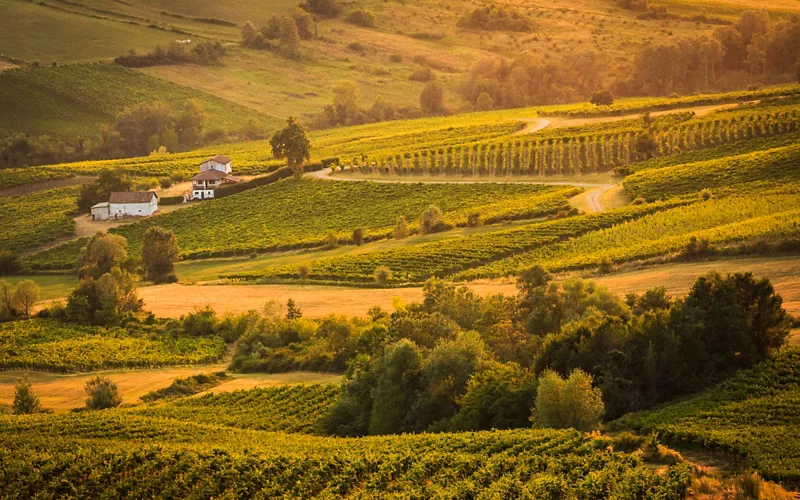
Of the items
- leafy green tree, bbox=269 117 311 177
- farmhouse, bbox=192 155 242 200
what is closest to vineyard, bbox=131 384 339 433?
farmhouse, bbox=192 155 242 200

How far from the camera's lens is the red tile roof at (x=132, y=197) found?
358ft

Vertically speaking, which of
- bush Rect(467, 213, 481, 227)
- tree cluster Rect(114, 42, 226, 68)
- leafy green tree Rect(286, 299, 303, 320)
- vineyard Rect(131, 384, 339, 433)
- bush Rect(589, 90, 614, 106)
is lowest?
vineyard Rect(131, 384, 339, 433)

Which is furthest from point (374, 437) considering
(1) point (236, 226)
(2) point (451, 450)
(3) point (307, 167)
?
(3) point (307, 167)

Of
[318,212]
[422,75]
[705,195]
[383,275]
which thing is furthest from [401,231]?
[422,75]

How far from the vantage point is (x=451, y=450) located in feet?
126

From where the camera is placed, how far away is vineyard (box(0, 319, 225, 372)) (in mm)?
63188

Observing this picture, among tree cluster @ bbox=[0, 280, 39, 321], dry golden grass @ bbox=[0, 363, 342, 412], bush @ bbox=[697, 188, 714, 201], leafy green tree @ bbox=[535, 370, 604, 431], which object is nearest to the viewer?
leafy green tree @ bbox=[535, 370, 604, 431]

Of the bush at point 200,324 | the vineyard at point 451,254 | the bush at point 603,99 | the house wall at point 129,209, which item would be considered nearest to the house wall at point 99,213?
the house wall at point 129,209

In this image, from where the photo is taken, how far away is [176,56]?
183750 millimetres

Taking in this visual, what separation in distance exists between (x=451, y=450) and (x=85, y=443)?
16879 mm

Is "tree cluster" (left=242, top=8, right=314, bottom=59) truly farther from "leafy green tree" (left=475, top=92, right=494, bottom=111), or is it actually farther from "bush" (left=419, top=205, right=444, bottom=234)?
"bush" (left=419, top=205, right=444, bottom=234)

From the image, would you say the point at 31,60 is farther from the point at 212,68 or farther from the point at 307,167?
the point at 307,167

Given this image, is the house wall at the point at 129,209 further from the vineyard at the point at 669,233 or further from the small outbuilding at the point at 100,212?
the vineyard at the point at 669,233

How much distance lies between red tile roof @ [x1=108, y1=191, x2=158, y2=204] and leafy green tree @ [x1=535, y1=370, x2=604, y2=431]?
77.2 m
